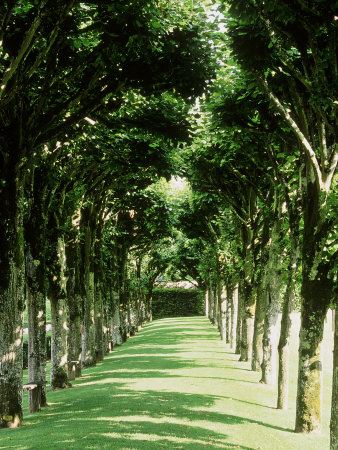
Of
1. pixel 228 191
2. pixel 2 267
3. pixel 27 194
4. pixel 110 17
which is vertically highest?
pixel 110 17

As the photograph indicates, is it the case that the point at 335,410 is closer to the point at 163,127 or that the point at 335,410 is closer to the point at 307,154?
the point at 307,154

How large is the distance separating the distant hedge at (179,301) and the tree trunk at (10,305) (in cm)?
6679

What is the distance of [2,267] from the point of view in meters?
10.2

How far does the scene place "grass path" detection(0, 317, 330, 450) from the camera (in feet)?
28.8

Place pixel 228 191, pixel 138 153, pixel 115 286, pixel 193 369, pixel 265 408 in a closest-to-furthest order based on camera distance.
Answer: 1. pixel 265 408
2. pixel 138 153
3. pixel 193 369
4. pixel 228 191
5. pixel 115 286

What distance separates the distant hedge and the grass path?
187 feet

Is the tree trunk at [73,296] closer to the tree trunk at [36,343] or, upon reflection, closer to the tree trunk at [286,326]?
the tree trunk at [36,343]

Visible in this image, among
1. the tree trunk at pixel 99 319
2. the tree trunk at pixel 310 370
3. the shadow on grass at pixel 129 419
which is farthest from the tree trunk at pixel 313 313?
the tree trunk at pixel 99 319

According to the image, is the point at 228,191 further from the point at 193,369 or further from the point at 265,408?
the point at 265,408

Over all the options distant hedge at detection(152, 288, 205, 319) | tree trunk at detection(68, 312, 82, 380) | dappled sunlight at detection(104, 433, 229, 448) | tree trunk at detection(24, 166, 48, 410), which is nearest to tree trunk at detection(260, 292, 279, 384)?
dappled sunlight at detection(104, 433, 229, 448)

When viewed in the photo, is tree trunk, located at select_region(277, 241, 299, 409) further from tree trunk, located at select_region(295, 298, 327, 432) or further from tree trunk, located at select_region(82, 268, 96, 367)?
tree trunk, located at select_region(82, 268, 96, 367)

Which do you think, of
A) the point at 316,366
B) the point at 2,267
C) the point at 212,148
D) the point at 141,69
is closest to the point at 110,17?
the point at 141,69

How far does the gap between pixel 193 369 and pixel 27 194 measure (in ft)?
36.3

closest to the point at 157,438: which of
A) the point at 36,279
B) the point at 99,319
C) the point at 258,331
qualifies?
the point at 36,279
